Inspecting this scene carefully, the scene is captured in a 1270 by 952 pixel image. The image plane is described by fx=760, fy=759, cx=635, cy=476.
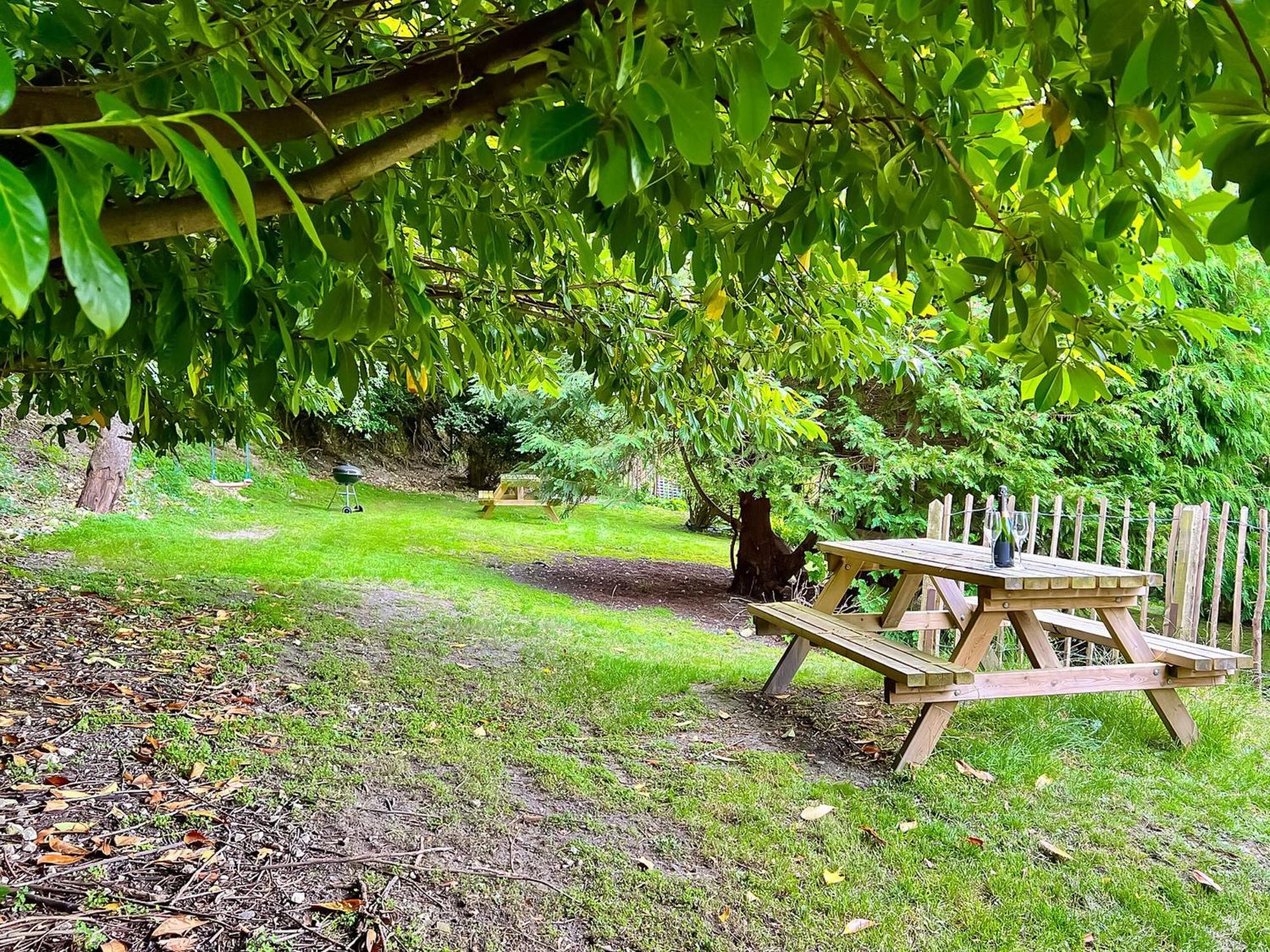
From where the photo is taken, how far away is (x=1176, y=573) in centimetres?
439

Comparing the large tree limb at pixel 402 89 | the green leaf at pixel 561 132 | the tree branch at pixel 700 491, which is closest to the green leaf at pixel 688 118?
the green leaf at pixel 561 132

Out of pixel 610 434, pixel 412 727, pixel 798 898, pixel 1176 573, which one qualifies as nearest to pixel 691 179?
pixel 798 898

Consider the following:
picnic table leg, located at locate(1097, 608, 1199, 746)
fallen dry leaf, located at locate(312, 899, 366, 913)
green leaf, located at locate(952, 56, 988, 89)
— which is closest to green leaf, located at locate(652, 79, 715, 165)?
green leaf, located at locate(952, 56, 988, 89)

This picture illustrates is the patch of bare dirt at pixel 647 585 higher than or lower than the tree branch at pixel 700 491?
lower

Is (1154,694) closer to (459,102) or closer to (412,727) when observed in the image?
(412,727)

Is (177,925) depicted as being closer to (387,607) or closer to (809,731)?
(809,731)

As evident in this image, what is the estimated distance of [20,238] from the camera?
0.42 m

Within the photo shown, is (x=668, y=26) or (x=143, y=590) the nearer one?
(x=668, y=26)

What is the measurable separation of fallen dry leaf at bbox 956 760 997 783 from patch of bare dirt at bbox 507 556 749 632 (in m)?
3.39

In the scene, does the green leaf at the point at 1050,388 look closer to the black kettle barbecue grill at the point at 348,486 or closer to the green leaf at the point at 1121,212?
the green leaf at the point at 1121,212

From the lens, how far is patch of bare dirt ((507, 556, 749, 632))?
745 centimetres

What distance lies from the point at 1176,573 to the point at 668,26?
Result: 475cm

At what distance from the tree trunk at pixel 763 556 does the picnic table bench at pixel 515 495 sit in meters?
4.91

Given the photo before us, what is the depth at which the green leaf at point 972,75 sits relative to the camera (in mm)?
1162
